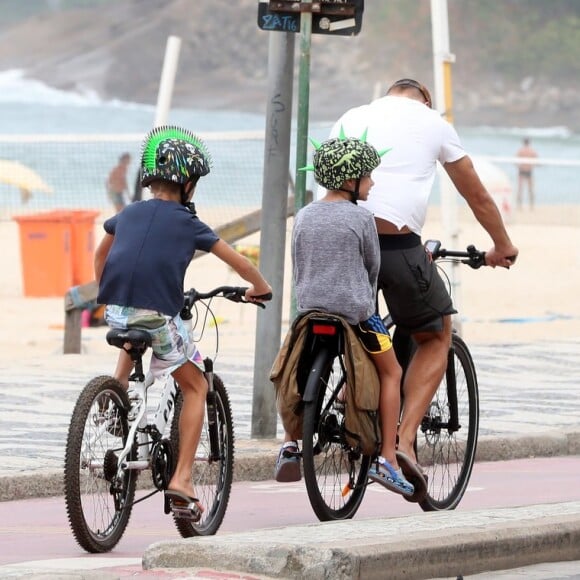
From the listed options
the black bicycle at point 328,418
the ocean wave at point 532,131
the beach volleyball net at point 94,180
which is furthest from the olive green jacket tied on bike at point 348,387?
the ocean wave at point 532,131

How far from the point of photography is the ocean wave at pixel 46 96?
105 m

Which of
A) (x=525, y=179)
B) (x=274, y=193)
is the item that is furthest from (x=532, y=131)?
(x=274, y=193)

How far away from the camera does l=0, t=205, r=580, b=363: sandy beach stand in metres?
18.5

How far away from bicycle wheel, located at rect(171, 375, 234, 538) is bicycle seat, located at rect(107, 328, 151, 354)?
508mm

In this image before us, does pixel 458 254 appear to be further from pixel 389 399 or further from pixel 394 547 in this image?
pixel 394 547

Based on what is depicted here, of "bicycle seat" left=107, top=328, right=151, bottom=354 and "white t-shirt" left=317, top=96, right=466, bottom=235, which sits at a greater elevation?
"white t-shirt" left=317, top=96, right=466, bottom=235

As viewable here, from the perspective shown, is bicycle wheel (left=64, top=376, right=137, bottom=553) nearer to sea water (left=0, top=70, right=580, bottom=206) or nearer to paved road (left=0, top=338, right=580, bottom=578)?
paved road (left=0, top=338, right=580, bottom=578)

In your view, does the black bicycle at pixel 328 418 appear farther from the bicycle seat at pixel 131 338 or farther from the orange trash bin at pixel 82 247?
the orange trash bin at pixel 82 247

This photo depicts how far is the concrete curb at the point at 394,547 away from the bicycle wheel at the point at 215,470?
2.75ft

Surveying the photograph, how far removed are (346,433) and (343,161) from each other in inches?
42.7

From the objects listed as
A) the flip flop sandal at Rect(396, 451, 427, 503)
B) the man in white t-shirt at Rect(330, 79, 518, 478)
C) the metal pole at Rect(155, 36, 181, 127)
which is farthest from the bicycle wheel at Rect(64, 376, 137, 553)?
the metal pole at Rect(155, 36, 181, 127)

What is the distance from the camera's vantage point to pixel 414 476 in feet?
26.0

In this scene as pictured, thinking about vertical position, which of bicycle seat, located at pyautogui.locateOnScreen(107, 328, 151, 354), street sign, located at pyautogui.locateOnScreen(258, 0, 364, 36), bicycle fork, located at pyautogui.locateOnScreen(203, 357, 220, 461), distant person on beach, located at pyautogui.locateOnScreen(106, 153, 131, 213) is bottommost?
bicycle fork, located at pyautogui.locateOnScreen(203, 357, 220, 461)

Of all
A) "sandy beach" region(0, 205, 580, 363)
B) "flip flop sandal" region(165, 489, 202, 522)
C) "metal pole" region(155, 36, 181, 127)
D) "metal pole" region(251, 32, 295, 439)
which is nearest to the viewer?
"flip flop sandal" region(165, 489, 202, 522)
